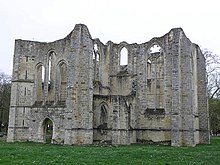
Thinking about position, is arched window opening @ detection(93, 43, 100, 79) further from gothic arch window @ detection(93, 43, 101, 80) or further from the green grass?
the green grass

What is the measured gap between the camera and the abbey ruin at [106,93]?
25.1 meters

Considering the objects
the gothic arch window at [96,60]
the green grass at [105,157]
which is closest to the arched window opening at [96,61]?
the gothic arch window at [96,60]

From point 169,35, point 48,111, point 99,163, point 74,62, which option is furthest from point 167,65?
point 99,163

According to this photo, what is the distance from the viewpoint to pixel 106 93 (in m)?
30.3

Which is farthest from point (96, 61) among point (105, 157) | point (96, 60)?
point (105, 157)

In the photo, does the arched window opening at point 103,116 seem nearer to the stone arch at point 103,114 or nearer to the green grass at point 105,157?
the stone arch at point 103,114

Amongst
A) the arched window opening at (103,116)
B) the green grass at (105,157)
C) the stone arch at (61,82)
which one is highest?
the stone arch at (61,82)

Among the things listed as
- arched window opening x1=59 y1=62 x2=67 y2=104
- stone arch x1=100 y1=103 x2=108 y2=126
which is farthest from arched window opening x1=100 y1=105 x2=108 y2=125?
arched window opening x1=59 y1=62 x2=67 y2=104

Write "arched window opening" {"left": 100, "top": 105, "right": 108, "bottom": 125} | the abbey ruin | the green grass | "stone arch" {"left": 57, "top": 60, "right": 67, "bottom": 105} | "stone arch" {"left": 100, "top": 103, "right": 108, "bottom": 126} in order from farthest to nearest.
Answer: "stone arch" {"left": 57, "top": 60, "right": 67, "bottom": 105} < "arched window opening" {"left": 100, "top": 105, "right": 108, "bottom": 125} < "stone arch" {"left": 100, "top": 103, "right": 108, "bottom": 126} < the abbey ruin < the green grass

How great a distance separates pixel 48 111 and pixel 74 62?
4.77m

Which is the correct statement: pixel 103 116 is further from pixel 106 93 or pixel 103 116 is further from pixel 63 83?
pixel 63 83

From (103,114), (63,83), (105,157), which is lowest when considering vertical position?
(105,157)

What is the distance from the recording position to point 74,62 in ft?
84.4

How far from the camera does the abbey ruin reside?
988 inches
